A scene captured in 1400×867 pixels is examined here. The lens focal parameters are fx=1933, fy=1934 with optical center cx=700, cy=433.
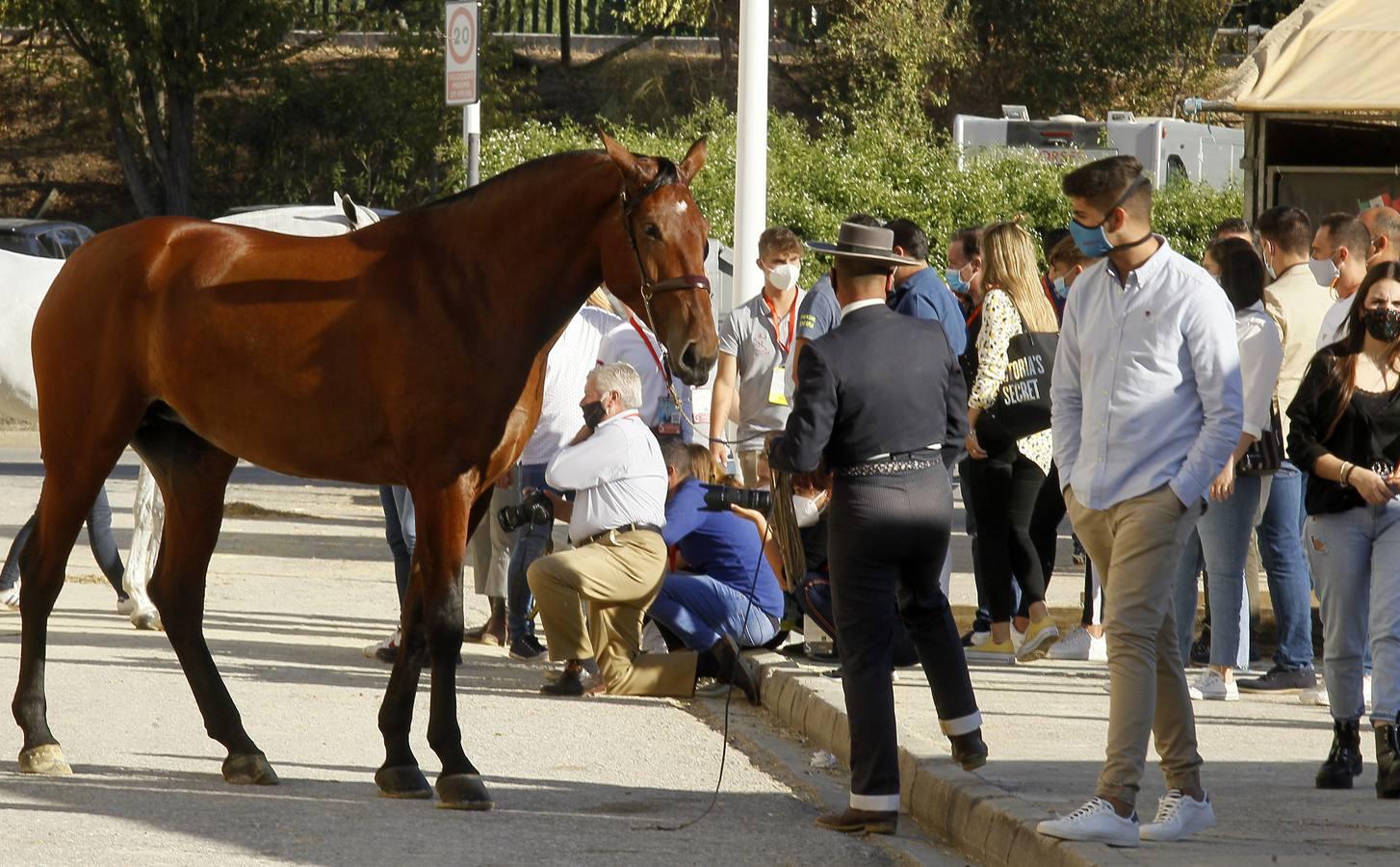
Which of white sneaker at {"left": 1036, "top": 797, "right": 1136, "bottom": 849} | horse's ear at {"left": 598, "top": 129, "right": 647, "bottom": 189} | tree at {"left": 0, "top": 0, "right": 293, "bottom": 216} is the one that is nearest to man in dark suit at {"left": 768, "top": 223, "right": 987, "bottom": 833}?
horse's ear at {"left": 598, "top": 129, "right": 647, "bottom": 189}

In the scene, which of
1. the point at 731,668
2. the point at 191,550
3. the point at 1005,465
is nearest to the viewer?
the point at 191,550

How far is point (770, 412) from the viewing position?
10125mm

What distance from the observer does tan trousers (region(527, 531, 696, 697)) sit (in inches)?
348

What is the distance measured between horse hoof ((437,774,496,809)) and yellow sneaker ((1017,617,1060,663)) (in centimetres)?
372

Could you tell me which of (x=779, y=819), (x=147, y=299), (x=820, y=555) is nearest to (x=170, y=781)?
(x=147, y=299)

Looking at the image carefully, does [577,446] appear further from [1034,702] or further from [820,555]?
[1034,702]

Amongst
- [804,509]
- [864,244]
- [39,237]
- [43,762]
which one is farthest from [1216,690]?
[39,237]

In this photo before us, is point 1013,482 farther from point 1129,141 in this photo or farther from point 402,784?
point 1129,141

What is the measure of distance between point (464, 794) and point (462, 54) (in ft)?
25.2

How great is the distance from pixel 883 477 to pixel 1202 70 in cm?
2727

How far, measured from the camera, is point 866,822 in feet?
20.9

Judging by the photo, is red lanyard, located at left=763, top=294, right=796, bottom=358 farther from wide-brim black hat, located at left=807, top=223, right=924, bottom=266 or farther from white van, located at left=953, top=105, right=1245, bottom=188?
white van, located at left=953, top=105, right=1245, bottom=188

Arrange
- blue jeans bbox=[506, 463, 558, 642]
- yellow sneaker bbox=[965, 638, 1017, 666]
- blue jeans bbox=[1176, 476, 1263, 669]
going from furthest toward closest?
1. blue jeans bbox=[506, 463, 558, 642]
2. yellow sneaker bbox=[965, 638, 1017, 666]
3. blue jeans bbox=[1176, 476, 1263, 669]

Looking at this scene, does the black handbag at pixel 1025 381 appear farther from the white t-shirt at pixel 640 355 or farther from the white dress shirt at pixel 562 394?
the white dress shirt at pixel 562 394
